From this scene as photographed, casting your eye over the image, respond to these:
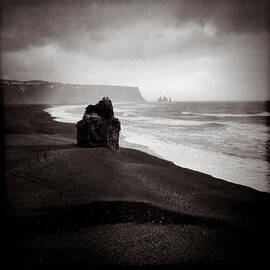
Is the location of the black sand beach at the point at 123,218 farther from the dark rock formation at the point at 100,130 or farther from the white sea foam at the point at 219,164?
the dark rock formation at the point at 100,130

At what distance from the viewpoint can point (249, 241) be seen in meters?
3.36

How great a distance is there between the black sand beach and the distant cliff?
344 feet

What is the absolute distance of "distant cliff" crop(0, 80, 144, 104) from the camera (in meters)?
112

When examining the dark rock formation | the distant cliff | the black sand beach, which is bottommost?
the black sand beach

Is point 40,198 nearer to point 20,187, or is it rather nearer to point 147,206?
point 20,187

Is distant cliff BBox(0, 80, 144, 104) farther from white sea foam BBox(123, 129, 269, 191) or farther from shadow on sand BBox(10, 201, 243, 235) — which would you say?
shadow on sand BBox(10, 201, 243, 235)

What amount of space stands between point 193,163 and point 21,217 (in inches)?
270

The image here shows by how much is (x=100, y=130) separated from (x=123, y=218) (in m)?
5.13

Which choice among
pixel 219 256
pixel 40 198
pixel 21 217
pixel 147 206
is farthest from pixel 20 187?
pixel 219 256

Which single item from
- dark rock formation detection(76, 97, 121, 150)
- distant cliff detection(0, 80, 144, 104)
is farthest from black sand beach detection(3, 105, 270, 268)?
distant cliff detection(0, 80, 144, 104)

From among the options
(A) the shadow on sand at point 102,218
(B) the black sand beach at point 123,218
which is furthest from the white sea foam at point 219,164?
(A) the shadow on sand at point 102,218

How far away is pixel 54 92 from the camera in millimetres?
134500

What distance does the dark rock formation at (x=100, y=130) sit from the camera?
323 inches

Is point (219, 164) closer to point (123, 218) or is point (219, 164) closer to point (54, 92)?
point (123, 218)
